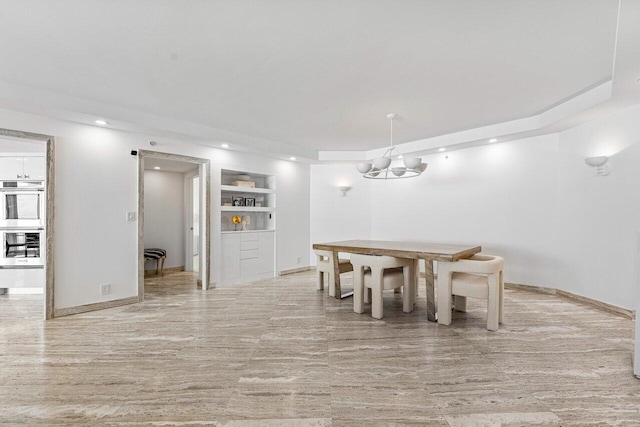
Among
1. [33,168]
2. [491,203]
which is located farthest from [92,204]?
[491,203]

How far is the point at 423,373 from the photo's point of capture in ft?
7.64

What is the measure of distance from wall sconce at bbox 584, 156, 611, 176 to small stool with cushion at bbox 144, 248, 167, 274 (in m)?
6.88

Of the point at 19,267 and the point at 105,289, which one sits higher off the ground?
the point at 19,267

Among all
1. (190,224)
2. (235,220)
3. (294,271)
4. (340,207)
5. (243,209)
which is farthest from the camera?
(190,224)

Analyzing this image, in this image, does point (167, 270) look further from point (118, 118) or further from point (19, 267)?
point (118, 118)

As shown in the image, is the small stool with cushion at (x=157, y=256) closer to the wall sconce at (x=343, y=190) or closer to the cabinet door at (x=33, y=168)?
the cabinet door at (x=33, y=168)

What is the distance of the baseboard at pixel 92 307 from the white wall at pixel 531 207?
11.9 ft

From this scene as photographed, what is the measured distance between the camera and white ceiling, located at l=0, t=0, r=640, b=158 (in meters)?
2.04

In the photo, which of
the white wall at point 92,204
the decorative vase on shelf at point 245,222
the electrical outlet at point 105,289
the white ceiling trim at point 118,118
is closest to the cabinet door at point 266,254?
the decorative vase on shelf at point 245,222

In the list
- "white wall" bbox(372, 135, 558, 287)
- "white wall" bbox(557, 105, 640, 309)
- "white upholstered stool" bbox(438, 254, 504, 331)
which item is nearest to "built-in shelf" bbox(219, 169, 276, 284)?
"white wall" bbox(372, 135, 558, 287)

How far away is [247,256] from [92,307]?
2358 mm

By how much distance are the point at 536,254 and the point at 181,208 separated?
670cm

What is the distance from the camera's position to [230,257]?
5418mm

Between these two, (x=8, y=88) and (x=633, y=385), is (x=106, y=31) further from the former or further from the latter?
(x=633, y=385)
